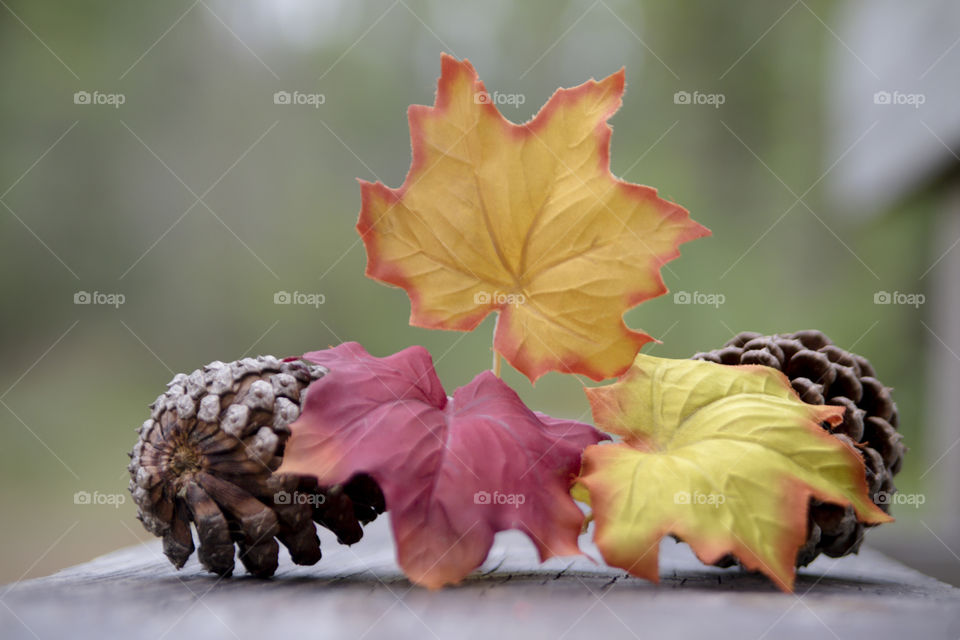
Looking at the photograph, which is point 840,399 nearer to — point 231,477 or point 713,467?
point 713,467

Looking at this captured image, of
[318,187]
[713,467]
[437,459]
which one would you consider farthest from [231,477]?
[318,187]

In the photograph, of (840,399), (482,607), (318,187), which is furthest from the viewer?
(318,187)

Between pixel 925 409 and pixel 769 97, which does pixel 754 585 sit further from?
pixel 769 97

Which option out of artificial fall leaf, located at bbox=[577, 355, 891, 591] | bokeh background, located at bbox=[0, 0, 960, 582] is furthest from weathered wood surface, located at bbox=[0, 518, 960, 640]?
bokeh background, located at bbox=[0, 0, 960, 582]

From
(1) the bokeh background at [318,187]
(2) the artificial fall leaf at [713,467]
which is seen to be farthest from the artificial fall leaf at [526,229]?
(1) the bokeh background at [318,187]

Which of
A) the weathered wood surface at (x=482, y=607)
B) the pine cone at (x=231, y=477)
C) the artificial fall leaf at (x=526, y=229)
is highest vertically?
the artificial fall leaf at (x=526, y=229)

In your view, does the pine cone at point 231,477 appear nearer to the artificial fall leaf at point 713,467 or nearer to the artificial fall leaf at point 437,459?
the artificial fall leaf at point 437,459
